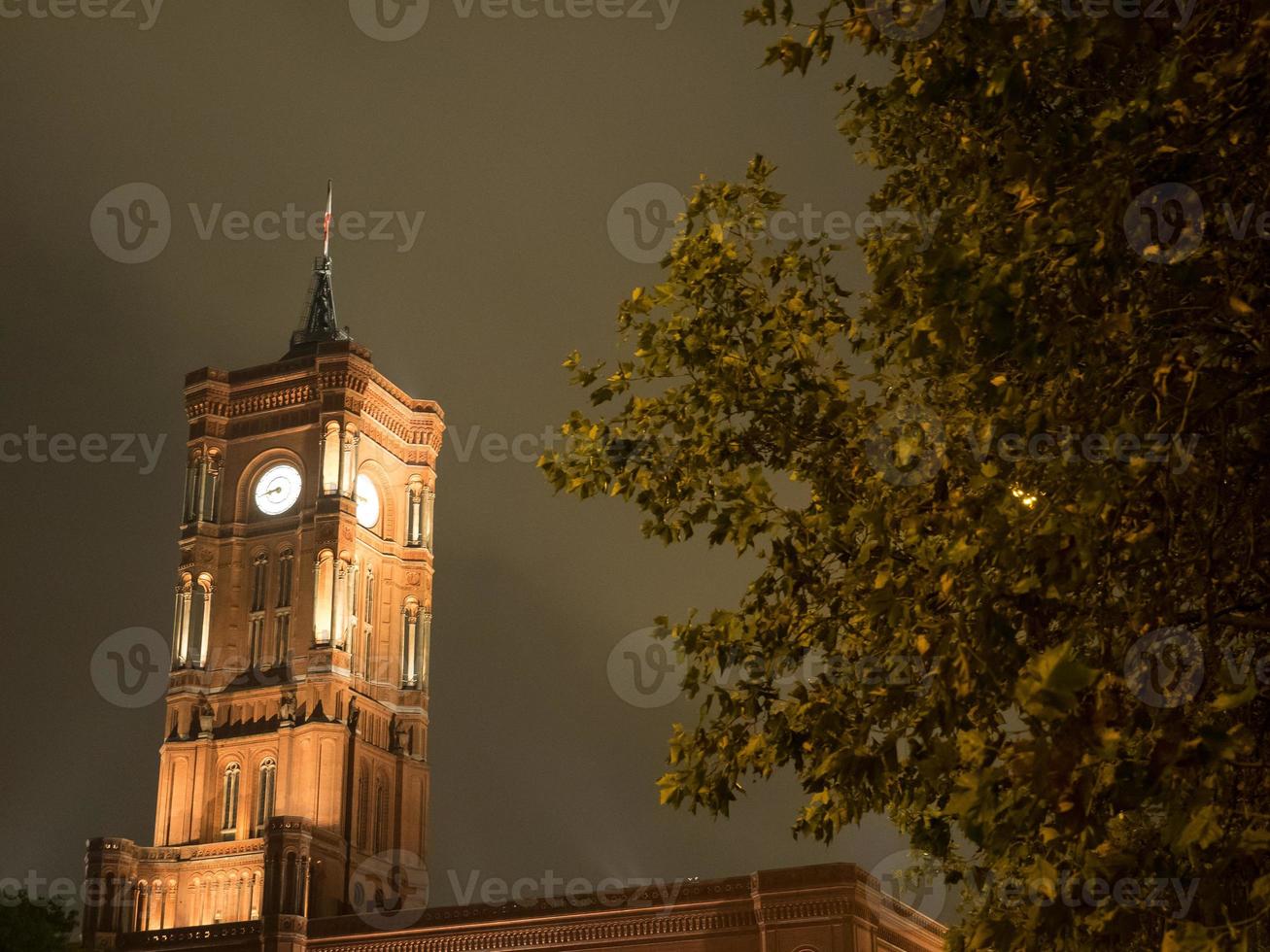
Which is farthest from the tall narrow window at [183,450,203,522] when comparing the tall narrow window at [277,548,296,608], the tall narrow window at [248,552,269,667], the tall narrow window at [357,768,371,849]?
the tall narrow window at [357,768,371,849]

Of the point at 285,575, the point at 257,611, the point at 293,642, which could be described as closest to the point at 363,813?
the point at 293,642

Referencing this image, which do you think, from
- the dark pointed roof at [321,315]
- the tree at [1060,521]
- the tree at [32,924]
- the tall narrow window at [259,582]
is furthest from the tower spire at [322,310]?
the tree at [1060,521]

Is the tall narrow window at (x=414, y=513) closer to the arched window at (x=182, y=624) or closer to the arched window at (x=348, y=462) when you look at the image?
the arched window at (x=348, y=462)

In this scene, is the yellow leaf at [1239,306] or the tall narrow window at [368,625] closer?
the yellow leaf at [1239,306]

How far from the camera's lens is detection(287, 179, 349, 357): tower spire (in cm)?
7756

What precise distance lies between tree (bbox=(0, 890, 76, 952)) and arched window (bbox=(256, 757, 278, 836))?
62.9ft

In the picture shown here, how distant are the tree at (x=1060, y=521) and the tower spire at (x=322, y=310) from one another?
224 ft

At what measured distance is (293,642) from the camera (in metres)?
64.6

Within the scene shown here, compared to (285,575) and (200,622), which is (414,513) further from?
(200,622)

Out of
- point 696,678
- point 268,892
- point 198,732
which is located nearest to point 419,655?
point 198,732

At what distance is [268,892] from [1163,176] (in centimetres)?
4974

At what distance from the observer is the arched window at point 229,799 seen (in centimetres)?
6297

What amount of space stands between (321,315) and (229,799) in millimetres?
26644

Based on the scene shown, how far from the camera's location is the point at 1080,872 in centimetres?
726
